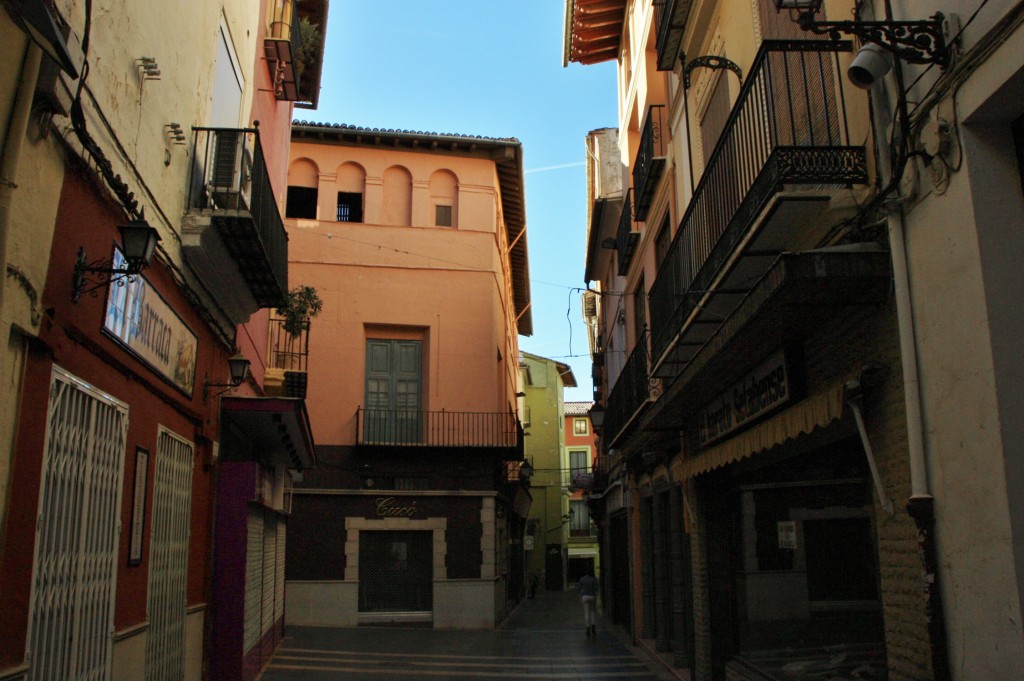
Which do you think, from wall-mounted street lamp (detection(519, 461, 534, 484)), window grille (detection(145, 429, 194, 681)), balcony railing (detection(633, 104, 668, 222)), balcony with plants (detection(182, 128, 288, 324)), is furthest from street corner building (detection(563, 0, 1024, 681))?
wall-mounted street lamp (detection(519, 461, 534, 484))

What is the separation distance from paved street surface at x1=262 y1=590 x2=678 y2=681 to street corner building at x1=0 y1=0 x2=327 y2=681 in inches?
103

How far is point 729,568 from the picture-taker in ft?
35.1

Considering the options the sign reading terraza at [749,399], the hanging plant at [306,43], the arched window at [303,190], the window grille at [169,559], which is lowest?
the window grille at [169,559]

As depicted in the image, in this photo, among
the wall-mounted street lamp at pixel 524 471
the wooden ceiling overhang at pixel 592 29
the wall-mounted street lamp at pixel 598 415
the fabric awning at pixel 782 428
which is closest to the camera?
the fabric awning at pixel 782 428

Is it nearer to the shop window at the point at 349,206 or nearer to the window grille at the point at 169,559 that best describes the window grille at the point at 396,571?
the shop window at the point at 349,206

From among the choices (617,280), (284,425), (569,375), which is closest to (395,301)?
(617,280)

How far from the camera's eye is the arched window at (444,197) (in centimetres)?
2427

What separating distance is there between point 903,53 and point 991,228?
1.05m

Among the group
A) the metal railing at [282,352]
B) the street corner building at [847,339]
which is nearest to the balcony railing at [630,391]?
the street corner building at [847,339]

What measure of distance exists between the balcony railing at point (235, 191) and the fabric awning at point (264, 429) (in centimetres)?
176

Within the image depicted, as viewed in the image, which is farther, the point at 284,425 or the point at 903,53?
the point at 284,425

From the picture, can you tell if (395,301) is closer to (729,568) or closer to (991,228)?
(729,568)

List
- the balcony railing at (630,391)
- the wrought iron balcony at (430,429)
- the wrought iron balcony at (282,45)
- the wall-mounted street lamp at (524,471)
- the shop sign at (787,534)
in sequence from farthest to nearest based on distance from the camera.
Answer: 1. the wall-mounted street lamp at (524,471)
2. the wrought iron balcony at (430,429)
3. the balcony railing at (630,391)
4. the wrought iron balcony at (282,45)
5. the shop sign at (787,534)

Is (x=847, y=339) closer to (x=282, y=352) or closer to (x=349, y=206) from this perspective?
(x=282, y=352)
